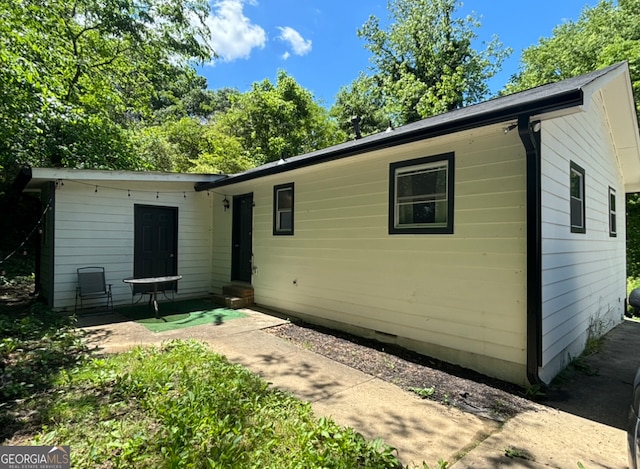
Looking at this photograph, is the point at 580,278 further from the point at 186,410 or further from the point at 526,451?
the point at 186,410

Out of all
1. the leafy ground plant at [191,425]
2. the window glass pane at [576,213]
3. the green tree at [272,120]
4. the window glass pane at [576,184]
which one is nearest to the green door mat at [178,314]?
the leafy ground plant at [191,425]

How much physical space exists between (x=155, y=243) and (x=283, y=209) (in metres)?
3.19

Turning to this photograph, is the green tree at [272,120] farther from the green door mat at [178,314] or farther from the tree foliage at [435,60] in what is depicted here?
the green door mat at [178,314]

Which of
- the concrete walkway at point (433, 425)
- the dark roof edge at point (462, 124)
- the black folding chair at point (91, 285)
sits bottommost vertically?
the concrete walkway at point (433, 425)

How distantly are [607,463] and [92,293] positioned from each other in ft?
24.6

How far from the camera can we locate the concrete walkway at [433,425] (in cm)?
221

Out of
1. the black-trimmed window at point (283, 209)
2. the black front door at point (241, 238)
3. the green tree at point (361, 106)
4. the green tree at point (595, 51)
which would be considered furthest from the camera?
the green tree at point (361, 106)

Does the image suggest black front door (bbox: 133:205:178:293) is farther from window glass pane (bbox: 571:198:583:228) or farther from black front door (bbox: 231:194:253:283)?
window glass pane (bbox: 571:198:583:228)

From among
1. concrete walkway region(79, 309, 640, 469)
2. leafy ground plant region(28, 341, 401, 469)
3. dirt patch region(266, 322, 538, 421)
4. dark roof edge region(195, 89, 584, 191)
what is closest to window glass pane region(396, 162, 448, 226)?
dark roof edge region(195, 89, 584, 191)

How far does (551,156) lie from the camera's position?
12.0 feet

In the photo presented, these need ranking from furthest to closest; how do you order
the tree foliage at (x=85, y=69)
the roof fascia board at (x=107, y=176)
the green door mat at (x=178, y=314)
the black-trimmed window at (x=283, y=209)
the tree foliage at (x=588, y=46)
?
the tree foliage at (x=588, y=46), the tree foliage at (x=85, y=69), the black-trimmed window at (x=283, y=209), the roof fascia board at (x=107, y=176), the green door mat at (x=178, y=314)

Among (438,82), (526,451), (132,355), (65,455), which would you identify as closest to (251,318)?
(132,355)

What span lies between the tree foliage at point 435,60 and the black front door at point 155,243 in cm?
1674

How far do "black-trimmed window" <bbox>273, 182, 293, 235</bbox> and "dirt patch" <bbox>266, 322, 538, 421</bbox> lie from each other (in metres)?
2.11
